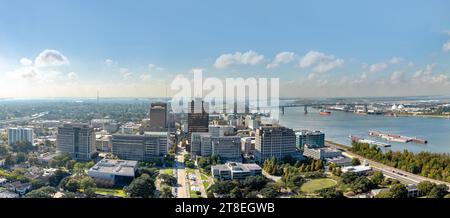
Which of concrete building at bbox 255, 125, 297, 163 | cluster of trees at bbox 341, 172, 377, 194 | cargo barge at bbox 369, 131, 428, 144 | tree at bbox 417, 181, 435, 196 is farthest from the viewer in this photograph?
cargo barge at bbox 369, 131, 428, 144

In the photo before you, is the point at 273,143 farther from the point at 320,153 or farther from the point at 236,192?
the point at 236,192

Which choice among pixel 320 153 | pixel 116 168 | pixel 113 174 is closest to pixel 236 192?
pixel 113 174

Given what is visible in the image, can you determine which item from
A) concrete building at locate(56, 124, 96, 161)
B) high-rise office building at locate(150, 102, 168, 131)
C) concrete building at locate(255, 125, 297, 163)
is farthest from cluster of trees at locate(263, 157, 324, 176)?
high-rise office building at locate(150, 102, 168, 131)

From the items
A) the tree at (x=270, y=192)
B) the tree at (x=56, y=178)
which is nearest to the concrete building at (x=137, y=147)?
the tree at (x=56, y=178)

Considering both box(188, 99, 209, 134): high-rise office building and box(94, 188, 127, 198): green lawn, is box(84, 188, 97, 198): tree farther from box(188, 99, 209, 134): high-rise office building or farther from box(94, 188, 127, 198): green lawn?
box(188, 99, 209, 134): high-rise office building
